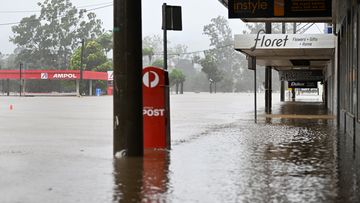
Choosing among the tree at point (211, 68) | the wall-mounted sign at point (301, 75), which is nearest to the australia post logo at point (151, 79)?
the wall-mounted sign at point (301, 75)

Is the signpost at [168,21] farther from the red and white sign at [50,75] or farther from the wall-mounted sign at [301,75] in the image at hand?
the red and white sign at [50,75]

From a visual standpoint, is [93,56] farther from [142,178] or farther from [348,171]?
[142,178]

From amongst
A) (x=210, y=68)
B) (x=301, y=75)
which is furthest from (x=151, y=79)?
(x=210, y=68)

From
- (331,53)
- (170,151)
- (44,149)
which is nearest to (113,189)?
(170,151)

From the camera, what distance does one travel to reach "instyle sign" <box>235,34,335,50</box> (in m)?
23.9

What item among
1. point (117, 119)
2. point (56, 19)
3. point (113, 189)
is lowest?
point (113, 189)

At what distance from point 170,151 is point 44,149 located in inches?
102

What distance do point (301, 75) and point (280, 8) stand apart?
32.2 metres

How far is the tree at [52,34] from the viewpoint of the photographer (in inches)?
4813

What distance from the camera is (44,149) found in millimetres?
12672

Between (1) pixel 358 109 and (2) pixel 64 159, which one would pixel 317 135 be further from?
(2) pixel 64 159

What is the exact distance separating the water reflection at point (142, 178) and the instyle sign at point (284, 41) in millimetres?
12902

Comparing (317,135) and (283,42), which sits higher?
(283,42)

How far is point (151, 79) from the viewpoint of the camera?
12.3 metres
